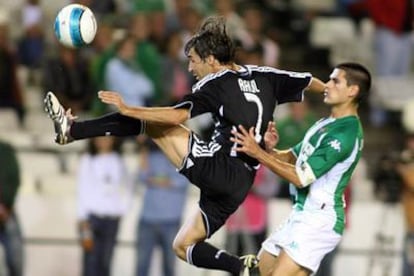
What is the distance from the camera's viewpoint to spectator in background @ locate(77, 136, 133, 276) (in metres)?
14.1

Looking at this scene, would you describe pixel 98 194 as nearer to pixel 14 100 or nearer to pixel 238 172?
pixel 14 100

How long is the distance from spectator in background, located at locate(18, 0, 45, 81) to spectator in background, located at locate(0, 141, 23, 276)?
7.80 ft

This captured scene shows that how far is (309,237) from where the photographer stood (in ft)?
35.7

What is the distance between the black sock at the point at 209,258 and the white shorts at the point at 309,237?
346 millimetres

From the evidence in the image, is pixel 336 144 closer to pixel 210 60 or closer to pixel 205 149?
pixel 205 149

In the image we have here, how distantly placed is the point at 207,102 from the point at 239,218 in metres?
3.86

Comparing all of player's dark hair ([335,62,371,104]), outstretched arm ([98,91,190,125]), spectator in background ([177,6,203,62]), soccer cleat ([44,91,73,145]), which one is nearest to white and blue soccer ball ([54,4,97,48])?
soccer cleat ([44,91,73,145])

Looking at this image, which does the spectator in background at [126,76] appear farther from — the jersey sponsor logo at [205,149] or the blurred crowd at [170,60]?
the jersey sponsor logo at [205,149]

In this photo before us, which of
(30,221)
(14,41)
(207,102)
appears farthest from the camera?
(14,41)

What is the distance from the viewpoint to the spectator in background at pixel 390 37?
55.2 ft

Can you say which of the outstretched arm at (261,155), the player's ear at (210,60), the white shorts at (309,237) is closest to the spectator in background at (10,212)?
the white shorts at (309,237)

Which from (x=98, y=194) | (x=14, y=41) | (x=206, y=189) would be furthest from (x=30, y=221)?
(x=206, y=189)

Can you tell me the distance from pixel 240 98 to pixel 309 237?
1.02m

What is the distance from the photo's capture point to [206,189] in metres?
10.8
